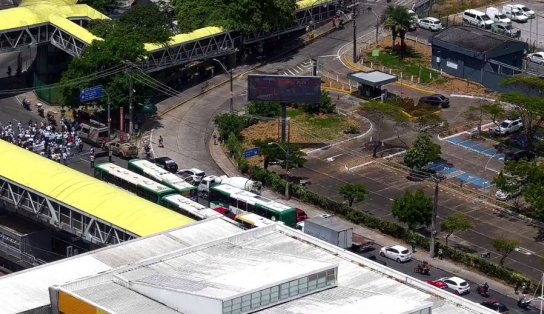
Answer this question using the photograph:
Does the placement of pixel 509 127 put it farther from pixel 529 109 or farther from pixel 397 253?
pixel 397 253

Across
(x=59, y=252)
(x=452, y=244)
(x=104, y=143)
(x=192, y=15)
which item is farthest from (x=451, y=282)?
(x=192, y=15)

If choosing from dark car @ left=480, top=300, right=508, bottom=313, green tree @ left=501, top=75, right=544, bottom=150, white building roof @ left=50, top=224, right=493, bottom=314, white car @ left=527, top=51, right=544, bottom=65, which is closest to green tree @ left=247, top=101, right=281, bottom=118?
green tree @ left=501, top=75, right=544, bottom=150

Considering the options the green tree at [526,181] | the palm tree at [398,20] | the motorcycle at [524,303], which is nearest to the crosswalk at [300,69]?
the palm tree at [398,20]

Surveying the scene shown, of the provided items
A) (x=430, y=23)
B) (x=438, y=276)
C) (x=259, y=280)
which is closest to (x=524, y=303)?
(x=438, y=276)

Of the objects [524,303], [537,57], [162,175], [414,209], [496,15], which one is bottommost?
[524,303]

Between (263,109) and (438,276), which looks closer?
(438,276)

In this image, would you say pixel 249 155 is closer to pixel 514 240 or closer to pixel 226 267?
pixel 514 240

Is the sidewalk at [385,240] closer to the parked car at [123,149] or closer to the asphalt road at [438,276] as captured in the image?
the asphalt road at [438,276]
